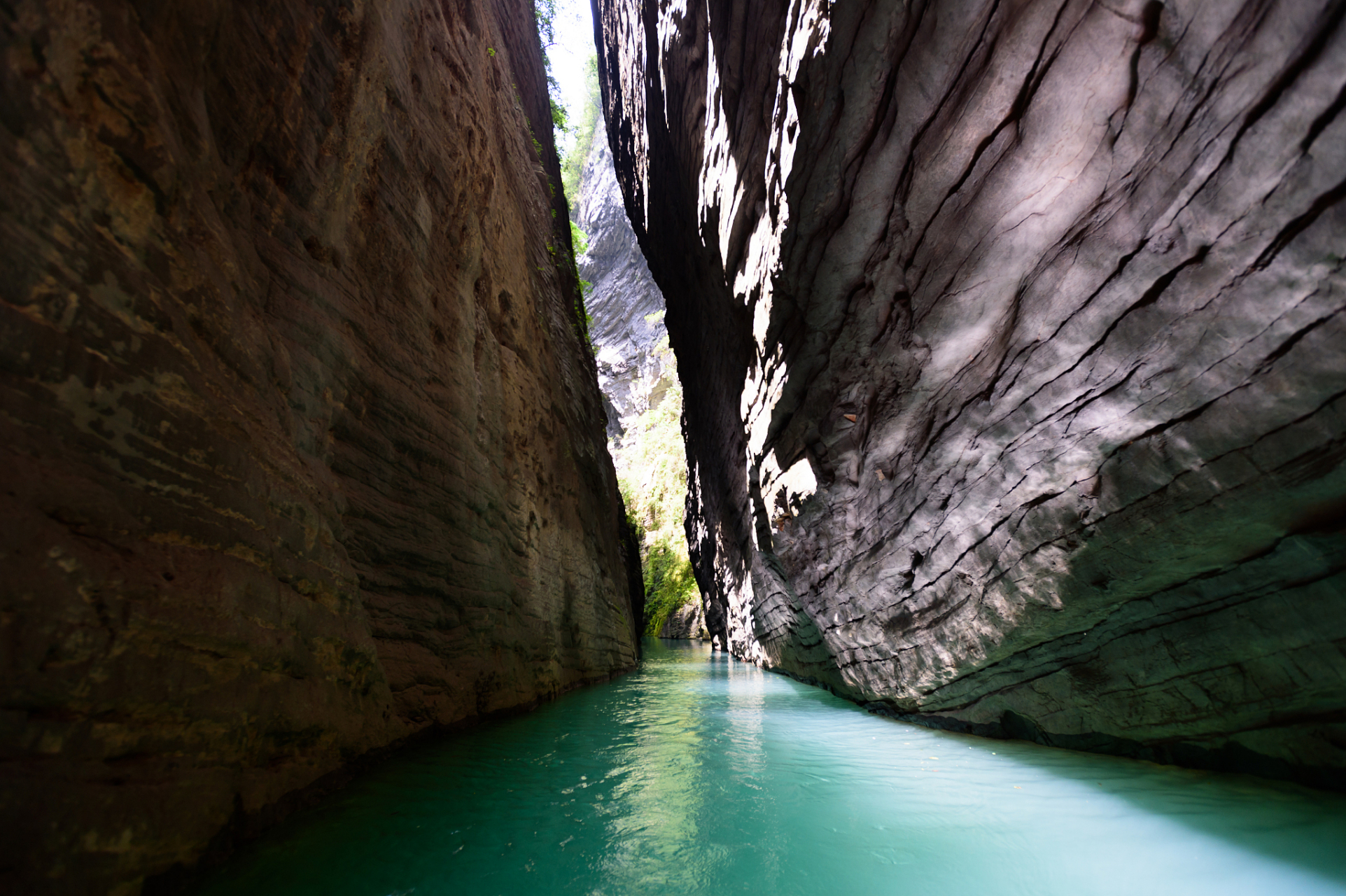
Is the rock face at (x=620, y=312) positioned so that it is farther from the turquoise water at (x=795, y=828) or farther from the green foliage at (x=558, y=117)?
the turquoise water at (x=795, y=828)

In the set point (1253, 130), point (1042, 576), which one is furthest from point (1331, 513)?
point (1253, 130)

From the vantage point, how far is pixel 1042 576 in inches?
147

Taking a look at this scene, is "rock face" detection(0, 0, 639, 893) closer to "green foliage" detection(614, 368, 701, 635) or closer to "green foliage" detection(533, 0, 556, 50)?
"green foliage" detection(533, 0, 556, 50)

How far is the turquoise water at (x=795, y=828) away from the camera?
2145 millimetres

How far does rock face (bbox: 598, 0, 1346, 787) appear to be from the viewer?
2.47 meters

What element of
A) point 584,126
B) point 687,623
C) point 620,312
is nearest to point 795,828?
point 687,623

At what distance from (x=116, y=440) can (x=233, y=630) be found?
3.01ft

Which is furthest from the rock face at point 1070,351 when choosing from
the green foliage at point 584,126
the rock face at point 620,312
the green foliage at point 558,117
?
the rock face at point 620,312

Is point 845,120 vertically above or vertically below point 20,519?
above

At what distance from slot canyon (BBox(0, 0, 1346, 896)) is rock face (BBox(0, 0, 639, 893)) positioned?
0.06ft

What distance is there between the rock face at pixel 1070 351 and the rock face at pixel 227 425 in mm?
3819

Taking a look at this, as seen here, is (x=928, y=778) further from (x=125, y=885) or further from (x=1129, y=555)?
(x=125, y=885)

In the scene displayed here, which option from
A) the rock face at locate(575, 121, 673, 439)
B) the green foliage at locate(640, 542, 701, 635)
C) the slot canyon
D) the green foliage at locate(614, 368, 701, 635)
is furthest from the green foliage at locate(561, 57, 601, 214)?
the green foliage at locate(640, 542, 701, 635)

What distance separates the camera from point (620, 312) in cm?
4397
